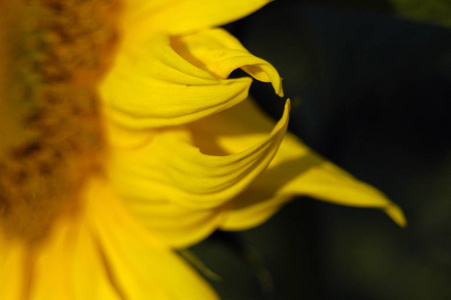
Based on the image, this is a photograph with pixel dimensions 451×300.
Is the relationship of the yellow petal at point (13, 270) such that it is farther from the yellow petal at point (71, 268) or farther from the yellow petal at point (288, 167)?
the yellow petal at point (288, 167)

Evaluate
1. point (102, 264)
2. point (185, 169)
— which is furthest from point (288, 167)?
point (102, 264)

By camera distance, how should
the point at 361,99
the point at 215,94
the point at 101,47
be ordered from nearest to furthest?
the point at 215,94
the point at 101,47
the point at 361,99

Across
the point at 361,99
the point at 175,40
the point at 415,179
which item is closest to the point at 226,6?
the point at 175,40

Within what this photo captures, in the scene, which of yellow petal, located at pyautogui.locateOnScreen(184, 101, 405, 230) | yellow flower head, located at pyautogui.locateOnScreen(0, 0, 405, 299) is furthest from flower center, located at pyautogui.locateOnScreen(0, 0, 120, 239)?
yellow petal, located at pyautogui.locateOnScreen(184, 101, 405, 230)

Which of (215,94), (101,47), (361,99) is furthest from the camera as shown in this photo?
(361,99)

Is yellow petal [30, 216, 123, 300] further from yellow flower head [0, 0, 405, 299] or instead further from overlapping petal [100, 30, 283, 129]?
overlapping petal [100, 30, 283, 129]

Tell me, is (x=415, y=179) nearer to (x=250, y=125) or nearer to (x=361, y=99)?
(x=361, y=99)

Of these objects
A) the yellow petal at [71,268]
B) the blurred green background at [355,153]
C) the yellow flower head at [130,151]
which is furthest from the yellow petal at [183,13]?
the yellow petal at [71,268]
